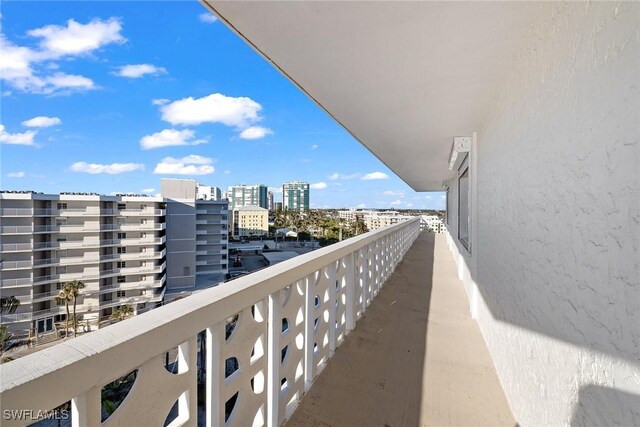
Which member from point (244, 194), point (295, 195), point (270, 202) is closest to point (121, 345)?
point (244, 194)

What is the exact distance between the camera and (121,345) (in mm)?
625

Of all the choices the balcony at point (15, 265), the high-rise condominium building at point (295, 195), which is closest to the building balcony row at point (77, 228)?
the balcony at point (15, 265)

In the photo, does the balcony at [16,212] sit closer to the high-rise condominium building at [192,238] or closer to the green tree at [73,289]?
the green tree at [73,289]

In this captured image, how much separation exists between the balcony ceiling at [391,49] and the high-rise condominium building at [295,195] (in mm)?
96216

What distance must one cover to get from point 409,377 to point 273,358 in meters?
1.17

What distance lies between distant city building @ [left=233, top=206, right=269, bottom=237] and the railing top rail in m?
63.6

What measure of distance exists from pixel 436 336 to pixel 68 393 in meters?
2.78

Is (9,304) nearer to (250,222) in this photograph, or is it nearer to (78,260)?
(78,260)

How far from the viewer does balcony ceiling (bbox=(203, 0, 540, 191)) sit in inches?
51.9

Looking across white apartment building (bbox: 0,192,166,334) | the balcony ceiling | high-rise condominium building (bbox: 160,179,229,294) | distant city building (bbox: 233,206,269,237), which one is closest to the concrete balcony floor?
the balcony ceiling

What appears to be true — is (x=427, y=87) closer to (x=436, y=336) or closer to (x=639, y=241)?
(x=639, y=241)

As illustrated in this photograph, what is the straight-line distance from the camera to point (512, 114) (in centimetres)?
187

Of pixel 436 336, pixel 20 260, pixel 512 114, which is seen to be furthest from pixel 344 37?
pixel 20 260

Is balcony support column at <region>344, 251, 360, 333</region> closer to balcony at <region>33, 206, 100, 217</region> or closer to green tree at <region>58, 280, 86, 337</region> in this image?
green tree at <region>58, 280, 86, 337</region>
